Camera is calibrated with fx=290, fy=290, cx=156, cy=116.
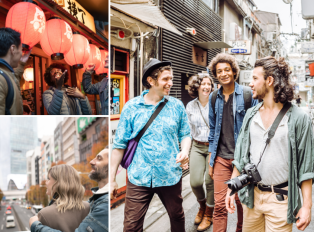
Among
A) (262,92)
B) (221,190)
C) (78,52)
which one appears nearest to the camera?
(262,92)

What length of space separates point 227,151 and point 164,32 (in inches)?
183

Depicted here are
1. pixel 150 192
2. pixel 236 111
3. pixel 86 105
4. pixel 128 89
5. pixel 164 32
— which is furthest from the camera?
pixel 164 32

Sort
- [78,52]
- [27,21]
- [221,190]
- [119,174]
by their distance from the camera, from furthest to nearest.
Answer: [119,174]
[221,190]
[78,52]
[27,21]

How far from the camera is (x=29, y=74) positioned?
7.09 ft

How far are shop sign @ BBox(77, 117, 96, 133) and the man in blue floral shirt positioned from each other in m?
0.32

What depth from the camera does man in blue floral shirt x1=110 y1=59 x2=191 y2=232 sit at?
2.71 m

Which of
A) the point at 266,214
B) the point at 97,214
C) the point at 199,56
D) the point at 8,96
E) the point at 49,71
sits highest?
the point at 199,56

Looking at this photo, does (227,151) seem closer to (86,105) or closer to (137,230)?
(137,230)

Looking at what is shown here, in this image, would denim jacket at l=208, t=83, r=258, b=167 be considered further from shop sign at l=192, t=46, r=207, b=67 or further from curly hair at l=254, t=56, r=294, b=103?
shop sign at l=192, t=46, r=207, b=67

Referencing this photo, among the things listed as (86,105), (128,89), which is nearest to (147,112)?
(86,105)

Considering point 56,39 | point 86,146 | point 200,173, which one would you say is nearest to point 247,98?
point 200,173

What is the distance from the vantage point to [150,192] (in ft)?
9.12

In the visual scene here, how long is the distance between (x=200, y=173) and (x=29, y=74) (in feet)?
8.83

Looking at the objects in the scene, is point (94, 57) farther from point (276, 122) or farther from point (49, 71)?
point (276, 122)
